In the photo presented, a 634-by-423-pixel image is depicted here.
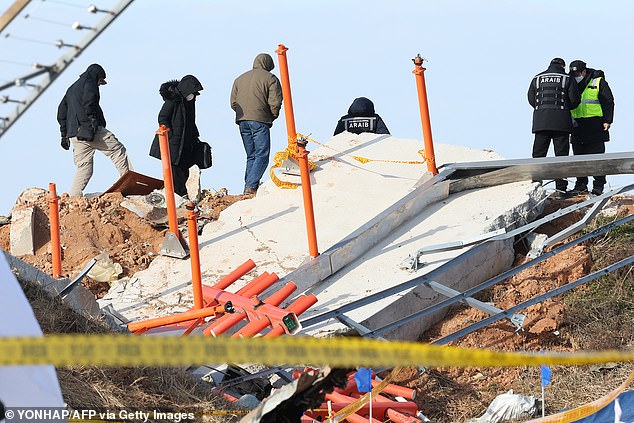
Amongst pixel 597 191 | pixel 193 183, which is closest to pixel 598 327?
pixel 597 191

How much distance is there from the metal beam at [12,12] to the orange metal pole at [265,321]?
4492mm

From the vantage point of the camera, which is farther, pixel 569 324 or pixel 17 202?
pixel 17 202

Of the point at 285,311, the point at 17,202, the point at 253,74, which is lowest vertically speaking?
the point at 285,311

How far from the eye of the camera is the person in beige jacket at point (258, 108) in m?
13.5

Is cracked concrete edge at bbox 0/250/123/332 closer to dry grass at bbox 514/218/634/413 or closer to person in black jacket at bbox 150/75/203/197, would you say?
dry grass at bbox 514/218/634/413

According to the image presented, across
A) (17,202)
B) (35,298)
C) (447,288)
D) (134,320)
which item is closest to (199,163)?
(17,202)

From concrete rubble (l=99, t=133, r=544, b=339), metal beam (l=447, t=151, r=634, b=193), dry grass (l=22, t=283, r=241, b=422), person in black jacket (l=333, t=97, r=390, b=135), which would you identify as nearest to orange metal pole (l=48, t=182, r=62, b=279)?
concrete rubble (l=99, t=133, r=544, b=339)

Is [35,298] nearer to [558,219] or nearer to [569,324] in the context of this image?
[569,324]

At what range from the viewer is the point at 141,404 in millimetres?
6797

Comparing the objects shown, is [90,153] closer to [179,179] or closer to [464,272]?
[179,179]

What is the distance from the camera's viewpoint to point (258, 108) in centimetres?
1355

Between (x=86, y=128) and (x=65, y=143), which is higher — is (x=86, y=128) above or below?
above

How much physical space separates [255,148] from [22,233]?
9.48ft

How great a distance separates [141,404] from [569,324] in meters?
4.78
